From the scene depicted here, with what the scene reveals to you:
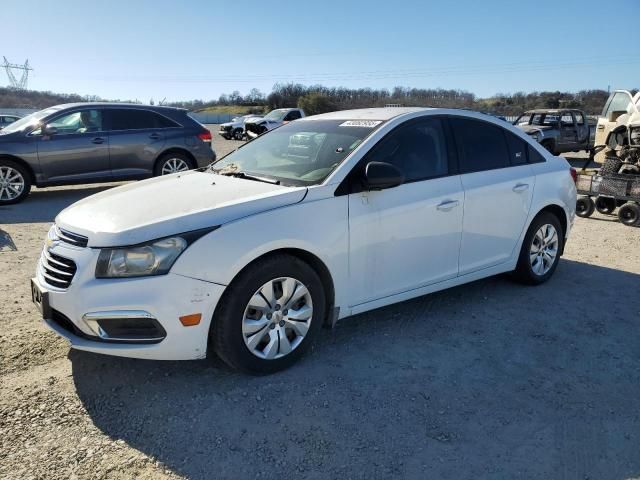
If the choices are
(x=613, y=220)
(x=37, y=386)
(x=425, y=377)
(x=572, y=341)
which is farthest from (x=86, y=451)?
(x=613, y=220)

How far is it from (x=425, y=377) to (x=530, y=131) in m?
15.9

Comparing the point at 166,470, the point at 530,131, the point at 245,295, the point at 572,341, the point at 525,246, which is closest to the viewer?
the point at 166,470

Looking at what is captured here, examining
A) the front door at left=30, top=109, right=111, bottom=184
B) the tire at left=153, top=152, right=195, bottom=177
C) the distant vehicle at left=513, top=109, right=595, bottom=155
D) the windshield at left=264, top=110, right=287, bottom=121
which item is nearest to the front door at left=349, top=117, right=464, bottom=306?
the tire at left=153, top=152, right=195, bottom=177

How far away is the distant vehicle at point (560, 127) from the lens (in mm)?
18297

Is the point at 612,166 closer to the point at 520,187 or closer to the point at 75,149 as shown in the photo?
the point at 520,187

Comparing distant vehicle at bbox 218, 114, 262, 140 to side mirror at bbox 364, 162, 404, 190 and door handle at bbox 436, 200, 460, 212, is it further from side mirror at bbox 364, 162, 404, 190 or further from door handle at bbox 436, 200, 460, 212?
side mirror at bbox 364, 162, 404, 190

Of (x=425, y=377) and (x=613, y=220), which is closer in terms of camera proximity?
(x=425, y=377)

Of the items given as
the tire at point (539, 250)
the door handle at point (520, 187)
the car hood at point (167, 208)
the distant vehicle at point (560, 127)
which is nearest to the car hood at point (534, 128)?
the distant vehicle at point (560, 127)

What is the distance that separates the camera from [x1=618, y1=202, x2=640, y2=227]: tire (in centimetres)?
816

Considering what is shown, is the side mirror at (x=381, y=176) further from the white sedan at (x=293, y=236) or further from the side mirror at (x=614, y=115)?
the side mirror at (x=614, y=115)

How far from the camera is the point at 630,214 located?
8281 millimetres

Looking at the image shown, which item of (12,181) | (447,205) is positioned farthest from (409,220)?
(12,181)

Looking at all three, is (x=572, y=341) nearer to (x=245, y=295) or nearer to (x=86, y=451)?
(x=245, y=295)

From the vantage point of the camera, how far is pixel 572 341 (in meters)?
4.01
